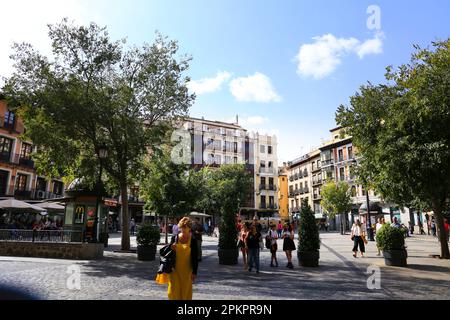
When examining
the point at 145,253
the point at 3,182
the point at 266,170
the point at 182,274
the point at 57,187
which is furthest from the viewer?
the point at 266,170

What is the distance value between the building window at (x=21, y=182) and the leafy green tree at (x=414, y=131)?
3546 centimetres

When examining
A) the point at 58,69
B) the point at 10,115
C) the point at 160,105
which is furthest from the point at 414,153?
the point at 10,115

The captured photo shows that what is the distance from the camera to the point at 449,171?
13062mm

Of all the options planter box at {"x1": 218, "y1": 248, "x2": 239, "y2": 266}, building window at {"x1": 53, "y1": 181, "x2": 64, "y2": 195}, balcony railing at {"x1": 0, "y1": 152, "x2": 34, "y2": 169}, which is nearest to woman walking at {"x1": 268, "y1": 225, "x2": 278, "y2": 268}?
planter box at {"x1": 218, "y1": 248, "x2": 239, "y2": 266}

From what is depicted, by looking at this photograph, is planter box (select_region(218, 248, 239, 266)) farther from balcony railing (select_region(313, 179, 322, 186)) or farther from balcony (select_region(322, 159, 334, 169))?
Answer: balcony railing (select_region(313, 179, 322, 186))

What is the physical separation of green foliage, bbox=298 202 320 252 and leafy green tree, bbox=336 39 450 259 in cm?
416

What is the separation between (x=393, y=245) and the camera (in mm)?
12344

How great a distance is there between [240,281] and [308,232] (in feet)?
12.8

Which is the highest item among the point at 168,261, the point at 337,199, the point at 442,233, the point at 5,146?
the point at 5,146

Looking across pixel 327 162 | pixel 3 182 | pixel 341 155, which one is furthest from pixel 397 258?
pixel 327 162

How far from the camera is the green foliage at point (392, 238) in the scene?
12336 mm

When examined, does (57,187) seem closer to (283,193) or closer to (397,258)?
(397,258)

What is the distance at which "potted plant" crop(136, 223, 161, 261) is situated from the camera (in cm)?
1402

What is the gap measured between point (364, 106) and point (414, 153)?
3.50 m
